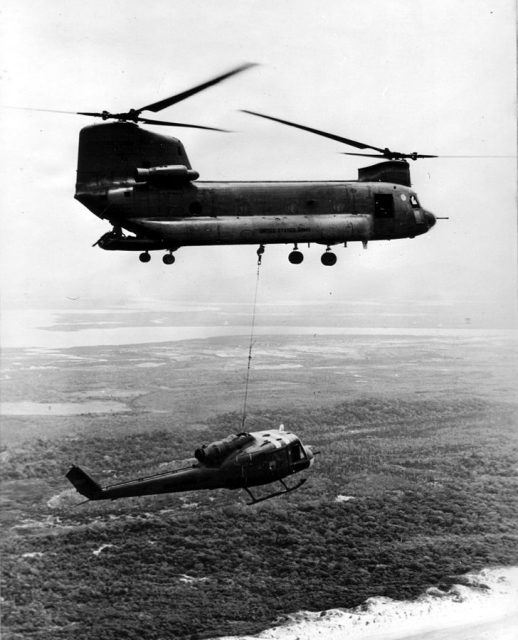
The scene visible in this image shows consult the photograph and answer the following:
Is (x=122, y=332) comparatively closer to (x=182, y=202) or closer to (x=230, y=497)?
(x=230, y=497)

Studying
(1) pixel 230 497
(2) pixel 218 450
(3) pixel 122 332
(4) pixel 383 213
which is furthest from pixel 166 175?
(3) pixel 122 332

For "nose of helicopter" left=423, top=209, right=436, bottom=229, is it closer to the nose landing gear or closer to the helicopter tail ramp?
the nose landing gear

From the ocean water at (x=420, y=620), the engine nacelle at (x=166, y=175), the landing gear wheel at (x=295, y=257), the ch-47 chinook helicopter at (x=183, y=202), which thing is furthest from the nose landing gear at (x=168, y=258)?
the ocean water at (x=420, y=620)

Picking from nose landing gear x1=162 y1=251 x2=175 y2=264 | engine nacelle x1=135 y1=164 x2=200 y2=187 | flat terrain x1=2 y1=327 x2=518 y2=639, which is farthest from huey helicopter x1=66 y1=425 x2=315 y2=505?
flat terrain x1=2 y1=327 x2=518 y2=639

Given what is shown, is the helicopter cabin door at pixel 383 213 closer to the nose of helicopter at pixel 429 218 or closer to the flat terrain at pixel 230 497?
the nose of helicopter at pixel 429 218

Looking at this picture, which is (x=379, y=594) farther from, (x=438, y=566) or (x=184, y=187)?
(x=184, y=187)
